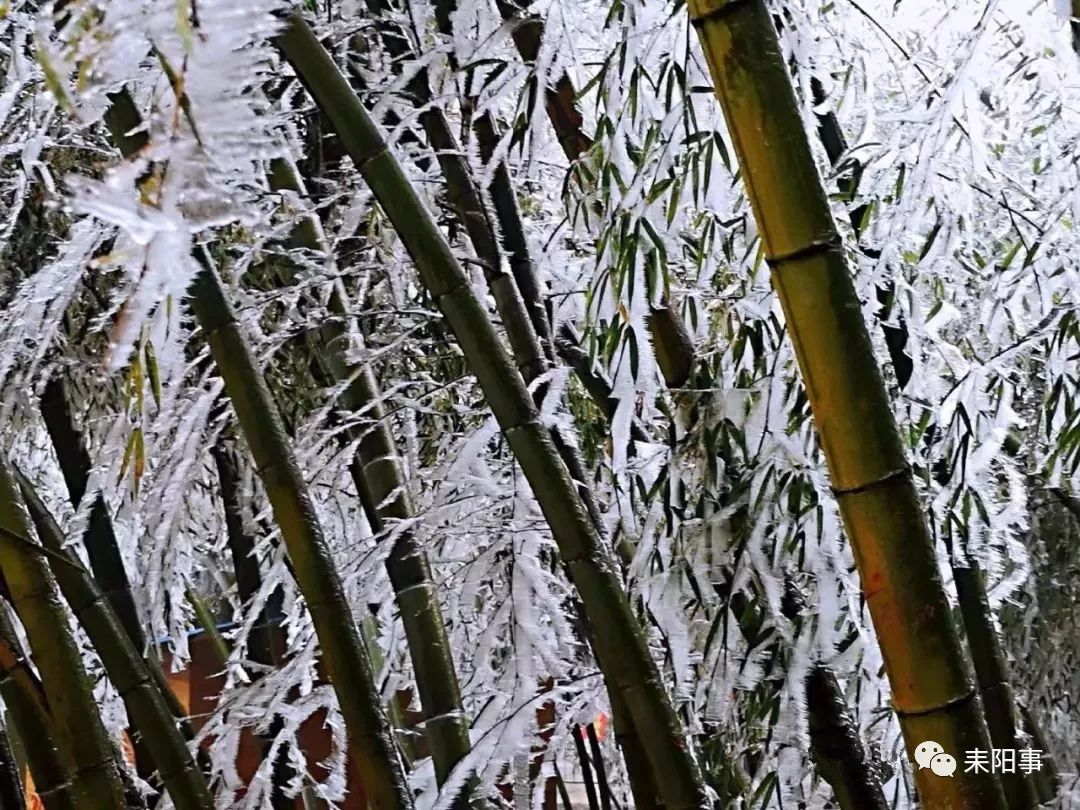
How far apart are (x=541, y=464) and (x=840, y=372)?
29 centimetres

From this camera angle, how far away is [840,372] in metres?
0.61

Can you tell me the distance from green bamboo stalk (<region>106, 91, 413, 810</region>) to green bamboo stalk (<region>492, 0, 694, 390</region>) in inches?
16.7

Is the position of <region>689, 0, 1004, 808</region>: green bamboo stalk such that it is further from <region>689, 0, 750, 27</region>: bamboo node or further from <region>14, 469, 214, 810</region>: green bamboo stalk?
<region>14, 469, 214, 810</region>: green bamboo stalk

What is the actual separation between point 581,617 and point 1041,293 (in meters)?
0.64

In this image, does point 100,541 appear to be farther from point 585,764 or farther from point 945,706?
point 945,706

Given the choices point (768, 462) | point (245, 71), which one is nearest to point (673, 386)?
point (768, 462)

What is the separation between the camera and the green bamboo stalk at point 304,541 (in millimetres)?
846

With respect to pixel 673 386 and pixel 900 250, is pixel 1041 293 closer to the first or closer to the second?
pixel 900 250

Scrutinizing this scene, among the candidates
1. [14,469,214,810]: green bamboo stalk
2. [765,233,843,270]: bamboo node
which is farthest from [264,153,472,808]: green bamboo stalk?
[765,233,843,270]: bamboo node

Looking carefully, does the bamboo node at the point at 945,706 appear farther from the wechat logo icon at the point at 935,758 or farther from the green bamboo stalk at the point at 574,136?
the green bamboo stalk at the point at 574,136

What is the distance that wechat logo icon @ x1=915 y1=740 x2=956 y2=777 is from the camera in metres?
0.63

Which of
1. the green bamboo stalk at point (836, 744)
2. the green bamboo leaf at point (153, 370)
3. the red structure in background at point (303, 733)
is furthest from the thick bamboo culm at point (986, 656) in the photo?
the green bamboo leaf at point (153, 370)

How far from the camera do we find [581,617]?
4.17 feet

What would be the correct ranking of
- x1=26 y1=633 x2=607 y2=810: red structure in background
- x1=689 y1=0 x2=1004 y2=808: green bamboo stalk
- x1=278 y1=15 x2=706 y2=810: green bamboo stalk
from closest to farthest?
x1=689 y1=0 x2=1004 y2=808: green bamboo stalk < x1=278 y1=15 x2=706 y2=810: green bamboo stalk < x1=26 y1=633 x2=607 y2=810: red structure in background
